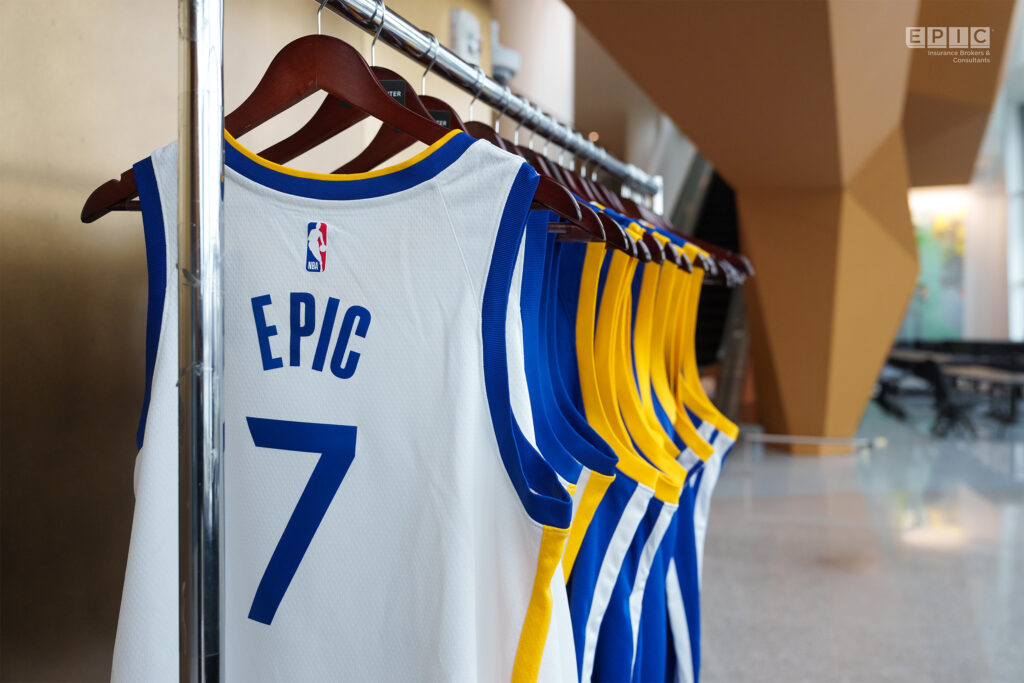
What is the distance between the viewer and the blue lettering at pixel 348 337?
902 mm

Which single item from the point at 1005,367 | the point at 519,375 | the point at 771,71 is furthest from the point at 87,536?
the point at 1005,367

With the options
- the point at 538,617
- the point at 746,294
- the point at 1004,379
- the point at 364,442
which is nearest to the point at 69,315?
the point at 364,442

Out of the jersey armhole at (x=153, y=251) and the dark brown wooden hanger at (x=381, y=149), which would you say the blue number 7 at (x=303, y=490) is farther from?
the dark brown wooden hanger at (x=381, y=149)

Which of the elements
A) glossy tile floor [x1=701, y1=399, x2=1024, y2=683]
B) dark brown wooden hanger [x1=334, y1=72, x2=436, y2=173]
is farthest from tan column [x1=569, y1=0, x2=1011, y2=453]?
dark brown wooden hanger [x1=334, y1=72, x2=436, y2=173]

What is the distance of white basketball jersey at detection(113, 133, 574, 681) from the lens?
2.80 ft

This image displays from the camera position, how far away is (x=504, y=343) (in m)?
0.86

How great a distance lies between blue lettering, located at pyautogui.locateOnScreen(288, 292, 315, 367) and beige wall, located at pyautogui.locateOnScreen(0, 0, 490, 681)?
1.35 feet

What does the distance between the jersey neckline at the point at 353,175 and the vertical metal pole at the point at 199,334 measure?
38cm

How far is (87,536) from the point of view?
1.16 meters

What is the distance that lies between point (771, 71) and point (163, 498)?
3515 millimetres

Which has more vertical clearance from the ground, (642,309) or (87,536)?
(642,309)

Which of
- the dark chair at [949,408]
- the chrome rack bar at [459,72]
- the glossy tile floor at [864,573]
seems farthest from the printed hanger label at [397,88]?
the dark chair at [949,408]

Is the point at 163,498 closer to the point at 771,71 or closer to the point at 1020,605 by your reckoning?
the point at 771,71

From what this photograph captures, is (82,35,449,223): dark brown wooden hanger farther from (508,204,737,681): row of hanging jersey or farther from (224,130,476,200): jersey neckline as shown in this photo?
(508,204,737,681): row of hanging jersey
